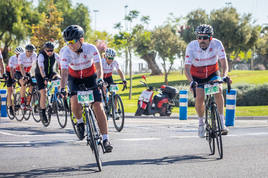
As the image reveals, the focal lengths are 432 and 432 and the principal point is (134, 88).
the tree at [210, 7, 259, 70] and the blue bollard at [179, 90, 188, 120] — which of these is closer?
the blue bollard at [179, 90, 188, 120]

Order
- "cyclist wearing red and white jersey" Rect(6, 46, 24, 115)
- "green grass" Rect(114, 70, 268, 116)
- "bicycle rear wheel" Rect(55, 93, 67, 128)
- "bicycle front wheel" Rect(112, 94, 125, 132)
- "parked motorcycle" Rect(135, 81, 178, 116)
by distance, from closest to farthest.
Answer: "bicycle front wheel" Rect(112, 94, 125, 132) < "bicycle rear wheel" Rect(55, 93, 67, 128) < "cyclist wearing red and white jersey" Rect(6, 46, 24, 115) < "parked motorcycle" Rect(135, 81, 178, 116) < "green grass" Rect(114, 70, 268, 116)

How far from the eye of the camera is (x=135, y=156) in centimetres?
718

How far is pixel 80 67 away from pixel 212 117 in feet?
7.63

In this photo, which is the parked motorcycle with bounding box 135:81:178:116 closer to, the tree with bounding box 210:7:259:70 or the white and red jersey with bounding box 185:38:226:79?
the white and red jersey with bounding box 185:38:226:79

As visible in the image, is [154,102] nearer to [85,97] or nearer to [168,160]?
[168,160]

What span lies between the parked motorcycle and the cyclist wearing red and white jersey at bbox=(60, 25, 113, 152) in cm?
813

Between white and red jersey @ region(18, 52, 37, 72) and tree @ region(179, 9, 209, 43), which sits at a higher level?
tree @ region(179, 9, 209, 43)

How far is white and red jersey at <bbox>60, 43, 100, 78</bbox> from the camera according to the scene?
6883 mm

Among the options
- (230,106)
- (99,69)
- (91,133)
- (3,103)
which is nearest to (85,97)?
(91,133)

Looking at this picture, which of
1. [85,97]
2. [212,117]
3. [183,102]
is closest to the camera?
[85,97]

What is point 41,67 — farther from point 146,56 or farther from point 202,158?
point 146,56

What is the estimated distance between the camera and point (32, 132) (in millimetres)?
10469

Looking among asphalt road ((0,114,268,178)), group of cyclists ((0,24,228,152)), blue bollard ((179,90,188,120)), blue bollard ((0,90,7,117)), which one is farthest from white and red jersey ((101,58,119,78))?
blue bollard ((0,90,7,117))

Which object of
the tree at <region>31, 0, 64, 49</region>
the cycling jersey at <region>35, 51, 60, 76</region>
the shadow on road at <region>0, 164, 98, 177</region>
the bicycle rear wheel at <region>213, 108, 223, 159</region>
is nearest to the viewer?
the shadow on road at <region>0, 164, 98, 177</region>
